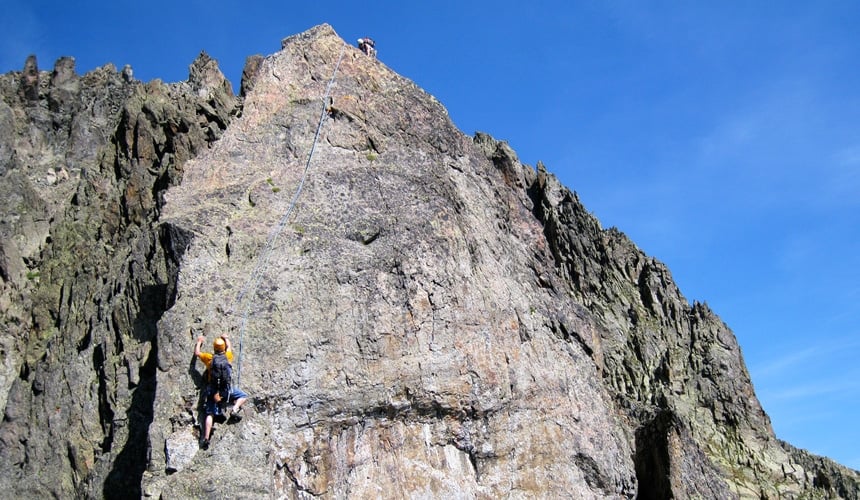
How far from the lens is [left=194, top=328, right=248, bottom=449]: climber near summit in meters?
15.1

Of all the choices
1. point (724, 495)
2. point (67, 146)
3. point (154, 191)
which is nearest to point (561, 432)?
point (724, 495)

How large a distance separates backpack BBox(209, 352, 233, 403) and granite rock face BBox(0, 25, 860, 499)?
0.58 m

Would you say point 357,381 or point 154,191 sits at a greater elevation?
point 154,191

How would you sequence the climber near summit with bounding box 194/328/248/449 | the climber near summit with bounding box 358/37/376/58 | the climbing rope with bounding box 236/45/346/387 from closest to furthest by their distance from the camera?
1. the climber near summit with bounding box 194/328/248/449
2. the climbing rope with bounding box 236/45/346/387
3. the climber near summit with bounding box 358/37/376/58

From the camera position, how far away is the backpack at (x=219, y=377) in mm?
15156

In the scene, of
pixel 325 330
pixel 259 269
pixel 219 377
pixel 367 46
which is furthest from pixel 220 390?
pixel 367 46

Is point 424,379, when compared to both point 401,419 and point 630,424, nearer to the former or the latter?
Answer: point 401,419

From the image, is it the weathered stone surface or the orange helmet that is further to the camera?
the weathered stone surface

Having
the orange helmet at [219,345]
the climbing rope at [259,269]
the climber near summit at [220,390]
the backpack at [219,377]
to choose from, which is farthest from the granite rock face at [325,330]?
the orange helmet at [219,345]

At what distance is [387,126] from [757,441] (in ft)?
153

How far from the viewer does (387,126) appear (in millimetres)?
21984

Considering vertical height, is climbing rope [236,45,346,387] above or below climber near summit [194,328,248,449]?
above

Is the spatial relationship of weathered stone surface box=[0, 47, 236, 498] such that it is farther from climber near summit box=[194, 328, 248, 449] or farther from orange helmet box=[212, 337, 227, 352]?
orange helmet box=[212, 337, 227, 352]

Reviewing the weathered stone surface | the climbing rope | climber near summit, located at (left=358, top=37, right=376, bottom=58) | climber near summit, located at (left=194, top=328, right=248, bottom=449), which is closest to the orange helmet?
climber near summit, located at (left=194, top=328, right=248, bottom=449)
